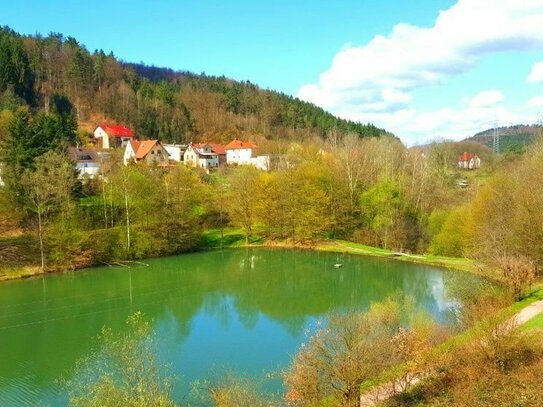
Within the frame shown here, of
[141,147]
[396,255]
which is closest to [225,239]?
[396,255]

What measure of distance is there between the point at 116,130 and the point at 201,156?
17.4 m

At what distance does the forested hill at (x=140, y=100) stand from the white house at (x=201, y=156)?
14.4 metres

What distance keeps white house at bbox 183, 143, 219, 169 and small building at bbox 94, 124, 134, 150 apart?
413 inches

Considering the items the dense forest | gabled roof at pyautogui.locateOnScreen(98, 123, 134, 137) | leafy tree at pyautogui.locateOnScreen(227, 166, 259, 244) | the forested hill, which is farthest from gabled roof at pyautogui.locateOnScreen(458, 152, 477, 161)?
gabled roof at pyautogui.locateOnScreen(98, 123, 134, 137)

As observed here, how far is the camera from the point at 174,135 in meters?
95.8

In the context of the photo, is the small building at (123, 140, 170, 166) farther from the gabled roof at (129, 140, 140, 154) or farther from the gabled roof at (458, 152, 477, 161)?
the gabled roof at (458, 152, 477, 161)

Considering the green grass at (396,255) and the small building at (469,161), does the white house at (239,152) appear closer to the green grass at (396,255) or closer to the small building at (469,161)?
the small building at (469,161)

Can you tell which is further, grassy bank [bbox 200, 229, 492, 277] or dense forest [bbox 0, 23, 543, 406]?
grassy bank [bbox 200, 229, 492, 277]

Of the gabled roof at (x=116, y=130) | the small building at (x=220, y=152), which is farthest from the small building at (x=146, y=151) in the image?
the small building at (x=220, y=152)

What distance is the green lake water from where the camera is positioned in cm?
1944

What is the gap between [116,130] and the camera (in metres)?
85.8

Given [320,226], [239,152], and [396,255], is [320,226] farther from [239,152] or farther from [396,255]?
[239,152]

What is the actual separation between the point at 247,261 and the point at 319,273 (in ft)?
23.0

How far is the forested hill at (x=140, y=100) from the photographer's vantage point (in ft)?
289
